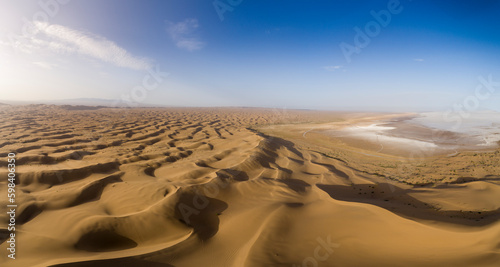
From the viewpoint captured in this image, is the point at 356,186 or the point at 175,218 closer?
the point at 175,218

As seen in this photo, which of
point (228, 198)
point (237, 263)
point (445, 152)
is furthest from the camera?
point (445, 152)

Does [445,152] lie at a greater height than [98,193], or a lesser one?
greater

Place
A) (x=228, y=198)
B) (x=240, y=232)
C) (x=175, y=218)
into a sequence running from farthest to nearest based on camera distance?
(x=228, y=198) → (x=175, y=218) → (x=240, y=232)

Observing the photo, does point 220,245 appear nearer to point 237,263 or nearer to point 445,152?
point 237,263

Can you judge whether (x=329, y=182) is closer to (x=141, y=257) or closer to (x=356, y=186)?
(x=356, y=186)

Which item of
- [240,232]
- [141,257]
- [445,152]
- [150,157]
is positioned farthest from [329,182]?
[445,152]

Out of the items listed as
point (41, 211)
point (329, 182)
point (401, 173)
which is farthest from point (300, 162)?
point (41, 211)
